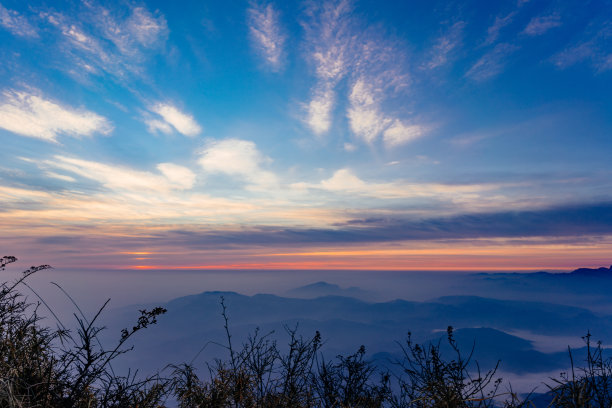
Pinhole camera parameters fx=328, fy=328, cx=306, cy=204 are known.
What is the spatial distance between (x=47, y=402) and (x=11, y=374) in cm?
168

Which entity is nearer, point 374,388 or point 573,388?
point 573,388

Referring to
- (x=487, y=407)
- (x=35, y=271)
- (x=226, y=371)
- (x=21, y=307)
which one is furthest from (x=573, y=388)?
(x=21, y=307)

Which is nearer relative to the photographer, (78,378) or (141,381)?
(78,378)

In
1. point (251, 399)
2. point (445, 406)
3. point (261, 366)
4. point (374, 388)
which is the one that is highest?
point (445, 406)

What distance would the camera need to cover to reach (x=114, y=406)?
4742mm

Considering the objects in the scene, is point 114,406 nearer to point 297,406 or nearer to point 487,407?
point 297,406

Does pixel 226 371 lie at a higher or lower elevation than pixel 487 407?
lower

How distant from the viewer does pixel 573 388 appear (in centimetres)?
359

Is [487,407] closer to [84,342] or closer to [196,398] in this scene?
[84,342]

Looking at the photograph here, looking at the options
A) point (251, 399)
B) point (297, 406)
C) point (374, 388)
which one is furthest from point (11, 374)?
point (374, 388)

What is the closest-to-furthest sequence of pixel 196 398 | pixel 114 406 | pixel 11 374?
pixel 114 406 < pixel 11 374 < pixel 196 398

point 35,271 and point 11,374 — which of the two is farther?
point 35,271

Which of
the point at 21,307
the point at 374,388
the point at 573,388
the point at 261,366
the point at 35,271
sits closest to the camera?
the point at 573,388

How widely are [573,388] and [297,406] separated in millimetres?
5226
